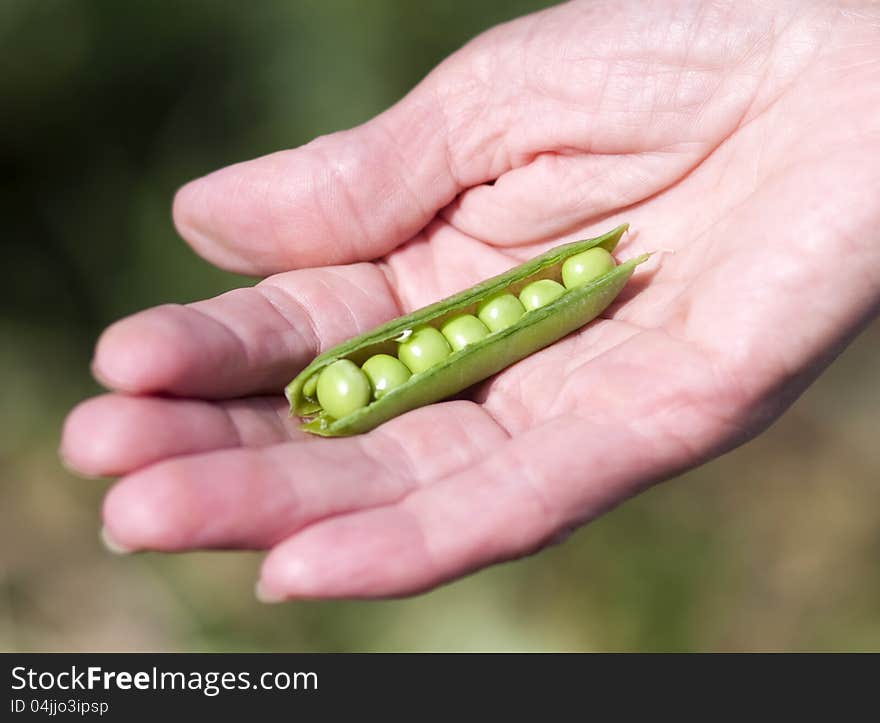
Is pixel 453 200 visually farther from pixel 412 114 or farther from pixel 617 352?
pixel 617 352

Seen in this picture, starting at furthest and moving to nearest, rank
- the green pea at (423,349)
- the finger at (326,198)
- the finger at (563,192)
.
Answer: the finger at (563,192), the finger at (326,198), the green pea at (423,349)

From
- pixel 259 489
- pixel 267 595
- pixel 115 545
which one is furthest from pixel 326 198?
pixel 267 595

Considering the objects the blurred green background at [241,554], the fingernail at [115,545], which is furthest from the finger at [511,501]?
the blurred green background at [241,554]

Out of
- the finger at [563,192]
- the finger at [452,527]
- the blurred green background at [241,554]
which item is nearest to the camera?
the finger at [452,527]

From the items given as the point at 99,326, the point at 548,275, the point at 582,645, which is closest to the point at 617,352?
the point at 548,275

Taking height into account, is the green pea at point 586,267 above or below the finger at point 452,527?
above

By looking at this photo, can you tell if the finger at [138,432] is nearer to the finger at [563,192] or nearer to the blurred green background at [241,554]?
the finger at [563,192]
